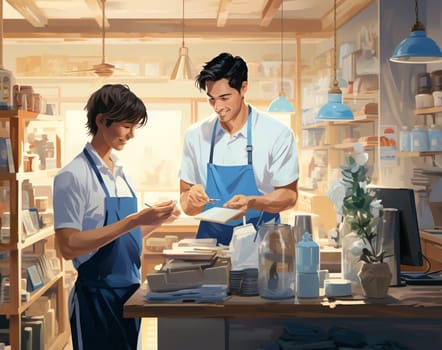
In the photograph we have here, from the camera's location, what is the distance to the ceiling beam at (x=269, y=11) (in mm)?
7520

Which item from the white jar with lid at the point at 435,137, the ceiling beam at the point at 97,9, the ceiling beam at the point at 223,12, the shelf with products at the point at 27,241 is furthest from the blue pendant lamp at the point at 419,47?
the ceiling beam at the point at 97,9

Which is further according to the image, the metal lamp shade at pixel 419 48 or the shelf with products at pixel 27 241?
the shelf with products at pixel 27 241

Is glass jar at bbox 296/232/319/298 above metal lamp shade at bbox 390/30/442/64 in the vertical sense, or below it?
below

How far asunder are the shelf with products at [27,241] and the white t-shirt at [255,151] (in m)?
1.11

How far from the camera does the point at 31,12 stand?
778 centimetres

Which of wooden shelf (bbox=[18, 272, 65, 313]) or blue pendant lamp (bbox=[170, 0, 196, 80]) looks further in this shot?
blue pendant lamp (bbox=[170, 0, 196, 80])

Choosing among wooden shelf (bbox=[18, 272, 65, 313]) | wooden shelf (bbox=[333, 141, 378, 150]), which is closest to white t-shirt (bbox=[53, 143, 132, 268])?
wooden shelf (bbox=[18, 272, 65, 313])

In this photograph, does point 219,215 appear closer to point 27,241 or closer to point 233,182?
point 233,182

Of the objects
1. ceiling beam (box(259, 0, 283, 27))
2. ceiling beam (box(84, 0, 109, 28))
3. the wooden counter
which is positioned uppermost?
ceiling beam (box(259, 0, 283, 27))

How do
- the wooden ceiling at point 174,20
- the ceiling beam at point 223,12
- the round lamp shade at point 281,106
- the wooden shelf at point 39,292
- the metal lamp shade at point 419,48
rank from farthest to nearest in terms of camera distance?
the wooden ceiling at point 174,20 < the round lamp shade at point 281,106 < the ceiling beam at point 223,12 < the wooden shelf at point 39,292 < the metal lamp shade at point 419,48

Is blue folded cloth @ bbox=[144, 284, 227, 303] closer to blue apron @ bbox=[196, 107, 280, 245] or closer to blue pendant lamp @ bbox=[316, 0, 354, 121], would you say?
blue apron @ bbox=[196, 107, 280, 245]

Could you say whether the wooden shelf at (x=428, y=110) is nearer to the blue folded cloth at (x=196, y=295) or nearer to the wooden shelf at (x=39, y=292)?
the wooden shelf at (x=39, y=292)

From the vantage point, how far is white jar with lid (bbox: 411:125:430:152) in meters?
6.06

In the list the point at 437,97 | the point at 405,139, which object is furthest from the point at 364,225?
the point at 405,139
